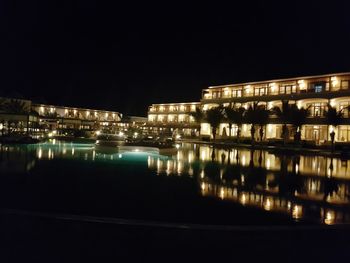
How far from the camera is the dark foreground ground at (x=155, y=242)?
5.05 m

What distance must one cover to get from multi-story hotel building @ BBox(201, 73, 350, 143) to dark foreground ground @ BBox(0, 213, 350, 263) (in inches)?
1445

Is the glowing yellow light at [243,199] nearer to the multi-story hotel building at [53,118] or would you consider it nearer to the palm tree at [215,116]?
the palm tree at [215,116]

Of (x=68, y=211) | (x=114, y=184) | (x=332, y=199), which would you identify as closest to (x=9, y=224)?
(x=68, y=211)

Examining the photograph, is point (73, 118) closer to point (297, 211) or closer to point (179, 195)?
point (179, 195)

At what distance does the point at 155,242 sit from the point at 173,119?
68296 mm

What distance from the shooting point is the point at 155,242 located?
5.65 meters

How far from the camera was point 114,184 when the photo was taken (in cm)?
1120

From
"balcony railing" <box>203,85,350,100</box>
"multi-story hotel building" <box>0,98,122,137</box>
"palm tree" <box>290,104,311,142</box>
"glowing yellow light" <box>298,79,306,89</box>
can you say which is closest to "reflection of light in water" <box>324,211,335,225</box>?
"palm tree" <box>290,104,311,142</box>

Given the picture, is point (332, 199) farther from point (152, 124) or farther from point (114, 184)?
point (152, 124)

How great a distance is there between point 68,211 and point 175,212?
228 centimetres

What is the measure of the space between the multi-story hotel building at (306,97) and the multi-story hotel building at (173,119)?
1308 cm

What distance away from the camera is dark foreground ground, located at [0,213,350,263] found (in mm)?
5051

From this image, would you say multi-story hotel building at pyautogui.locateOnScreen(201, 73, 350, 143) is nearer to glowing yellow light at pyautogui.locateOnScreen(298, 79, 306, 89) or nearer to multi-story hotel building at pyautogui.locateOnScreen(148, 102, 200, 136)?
glowing yellow light at pyautogui.locateOnScreen(298, 79, 306, 89)

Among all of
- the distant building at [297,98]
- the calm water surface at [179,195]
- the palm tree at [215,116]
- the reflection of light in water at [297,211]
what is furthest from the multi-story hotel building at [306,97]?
the reflection of light in water at [297,211]
